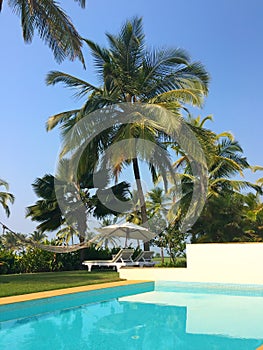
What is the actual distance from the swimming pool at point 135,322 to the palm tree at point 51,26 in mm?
5556

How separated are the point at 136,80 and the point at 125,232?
5281mm

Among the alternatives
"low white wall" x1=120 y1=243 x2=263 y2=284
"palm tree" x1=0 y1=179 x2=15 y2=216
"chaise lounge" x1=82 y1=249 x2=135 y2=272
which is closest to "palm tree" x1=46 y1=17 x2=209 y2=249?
"chaise lounge" x1=82 y1=249 x2=135 y2=272

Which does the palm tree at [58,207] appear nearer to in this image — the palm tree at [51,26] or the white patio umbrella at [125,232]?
the white patio umbrella at [125,232]

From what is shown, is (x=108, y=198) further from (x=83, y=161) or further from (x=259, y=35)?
(x=259, y=35)

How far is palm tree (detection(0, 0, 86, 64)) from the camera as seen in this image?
28.2 feet

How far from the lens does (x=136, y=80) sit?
13.6m

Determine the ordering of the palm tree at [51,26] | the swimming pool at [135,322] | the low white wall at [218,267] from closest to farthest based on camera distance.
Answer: the swimming pool at [135,322] < the palm tree at [51,26] < the low white wall at [218,267]

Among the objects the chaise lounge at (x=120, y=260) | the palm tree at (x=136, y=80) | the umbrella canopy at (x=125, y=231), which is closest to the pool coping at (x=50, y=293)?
the chaise lounge at (x=120, y=260)

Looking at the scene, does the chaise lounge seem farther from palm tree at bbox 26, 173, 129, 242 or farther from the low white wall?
palm tree at bbox 26, 173, 129, 242

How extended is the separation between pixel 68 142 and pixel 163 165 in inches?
130

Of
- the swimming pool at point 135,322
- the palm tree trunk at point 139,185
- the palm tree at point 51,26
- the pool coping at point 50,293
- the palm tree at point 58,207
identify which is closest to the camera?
the swimming pool at point 135,322

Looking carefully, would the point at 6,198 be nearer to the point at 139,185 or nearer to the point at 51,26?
the point at 139,185

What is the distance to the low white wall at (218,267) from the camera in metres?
11.0

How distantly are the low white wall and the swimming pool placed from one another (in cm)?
122
